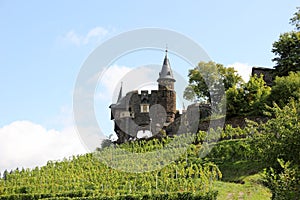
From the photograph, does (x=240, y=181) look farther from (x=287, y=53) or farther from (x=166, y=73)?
(x=166, y=73)

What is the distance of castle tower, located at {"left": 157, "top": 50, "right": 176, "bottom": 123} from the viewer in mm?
38094

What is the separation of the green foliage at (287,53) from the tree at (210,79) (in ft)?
16.6

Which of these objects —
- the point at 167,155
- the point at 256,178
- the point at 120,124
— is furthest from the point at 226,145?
the point at 120,124

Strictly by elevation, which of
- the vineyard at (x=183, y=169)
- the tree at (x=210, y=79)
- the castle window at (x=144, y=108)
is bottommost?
the vineyard at (x=183, y=169)

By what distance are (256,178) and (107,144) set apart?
19.7m

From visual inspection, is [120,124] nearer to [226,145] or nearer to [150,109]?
[150,109]

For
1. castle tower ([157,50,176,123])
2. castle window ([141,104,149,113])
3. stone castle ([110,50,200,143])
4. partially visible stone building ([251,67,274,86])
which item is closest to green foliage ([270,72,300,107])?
stone castle ([110,50,200,143])

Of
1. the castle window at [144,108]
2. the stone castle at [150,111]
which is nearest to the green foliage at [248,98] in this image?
the stone castle at [150,111]

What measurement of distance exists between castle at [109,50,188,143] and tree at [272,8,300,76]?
30.5 feet

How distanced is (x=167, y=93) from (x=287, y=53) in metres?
10.4

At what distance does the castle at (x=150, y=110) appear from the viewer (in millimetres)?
37656

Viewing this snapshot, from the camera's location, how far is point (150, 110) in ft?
127

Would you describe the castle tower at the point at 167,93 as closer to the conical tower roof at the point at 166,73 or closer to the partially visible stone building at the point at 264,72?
the conical tower roof at the point at 166,73

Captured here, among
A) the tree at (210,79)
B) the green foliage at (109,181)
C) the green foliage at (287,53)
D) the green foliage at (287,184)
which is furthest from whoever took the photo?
the tree at (210,79)
